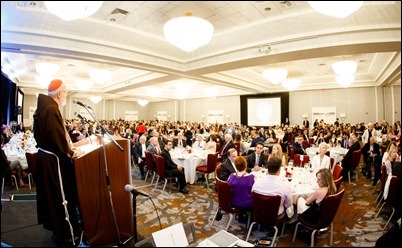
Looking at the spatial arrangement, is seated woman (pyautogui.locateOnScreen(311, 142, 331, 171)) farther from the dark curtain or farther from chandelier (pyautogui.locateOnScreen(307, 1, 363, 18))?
the dark curtain

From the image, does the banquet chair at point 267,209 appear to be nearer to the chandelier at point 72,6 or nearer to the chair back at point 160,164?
the chandelier at point 72,6

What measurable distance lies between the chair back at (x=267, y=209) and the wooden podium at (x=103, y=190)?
1.57m

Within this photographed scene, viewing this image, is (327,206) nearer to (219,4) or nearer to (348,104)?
(219,4)

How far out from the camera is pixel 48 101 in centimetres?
194

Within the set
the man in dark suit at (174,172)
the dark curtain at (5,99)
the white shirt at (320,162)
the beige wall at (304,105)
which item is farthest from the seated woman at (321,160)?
the dark curtain at (5,99)

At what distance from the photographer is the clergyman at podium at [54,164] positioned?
1.89 metres

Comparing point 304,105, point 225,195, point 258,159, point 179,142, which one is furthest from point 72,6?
point 304,105

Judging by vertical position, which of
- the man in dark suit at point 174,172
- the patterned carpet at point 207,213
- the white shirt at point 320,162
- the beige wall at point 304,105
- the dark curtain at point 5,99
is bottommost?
the patterned carpet at point 207,213

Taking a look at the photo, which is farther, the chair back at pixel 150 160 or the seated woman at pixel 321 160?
the chair back at pixel 150 160

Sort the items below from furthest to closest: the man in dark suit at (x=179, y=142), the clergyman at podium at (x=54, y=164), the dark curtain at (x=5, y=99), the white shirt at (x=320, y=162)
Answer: the man in dark suit at (x=179, y=142) < the white shirt at (x=320, y=162) < the clergyman at podium at (x=54, y=164) < the dark curtain at (x=5, y=99)

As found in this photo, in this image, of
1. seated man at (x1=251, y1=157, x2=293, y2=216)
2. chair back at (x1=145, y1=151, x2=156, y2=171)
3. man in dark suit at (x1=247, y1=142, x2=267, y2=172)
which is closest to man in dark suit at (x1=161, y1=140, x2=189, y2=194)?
chair back at (x1=145, y1=151, x2=156, y2=171)

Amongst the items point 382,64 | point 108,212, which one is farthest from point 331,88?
point 108,212

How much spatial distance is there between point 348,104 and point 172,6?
1626 centimetres

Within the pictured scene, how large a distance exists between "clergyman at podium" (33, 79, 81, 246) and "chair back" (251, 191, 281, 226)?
2092 mm
